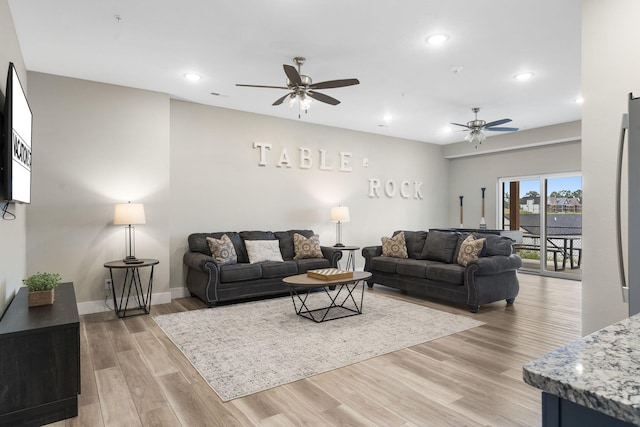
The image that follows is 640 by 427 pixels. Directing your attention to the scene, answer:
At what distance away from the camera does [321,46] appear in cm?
376

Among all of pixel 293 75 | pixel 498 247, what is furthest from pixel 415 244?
pixel 293 75

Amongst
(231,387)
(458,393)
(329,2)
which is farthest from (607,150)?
(231,387)

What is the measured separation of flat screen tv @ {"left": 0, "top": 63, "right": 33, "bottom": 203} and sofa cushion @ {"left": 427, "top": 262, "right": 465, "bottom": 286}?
456 cm

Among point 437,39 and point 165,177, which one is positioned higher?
point 437,39

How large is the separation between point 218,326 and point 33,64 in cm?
357

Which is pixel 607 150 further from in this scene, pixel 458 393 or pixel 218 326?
pixel 218 326

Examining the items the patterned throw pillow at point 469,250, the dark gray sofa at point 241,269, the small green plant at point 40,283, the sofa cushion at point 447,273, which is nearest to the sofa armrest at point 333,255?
the dark gray sofa at point 241,269

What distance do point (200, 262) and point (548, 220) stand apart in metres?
6.76

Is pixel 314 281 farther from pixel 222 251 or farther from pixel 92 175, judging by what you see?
pixel 92 175

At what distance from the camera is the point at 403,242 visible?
242 inches

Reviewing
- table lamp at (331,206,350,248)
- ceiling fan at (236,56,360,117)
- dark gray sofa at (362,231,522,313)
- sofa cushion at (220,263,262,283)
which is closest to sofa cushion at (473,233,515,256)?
dark gray sofa at (362,231,522,313)

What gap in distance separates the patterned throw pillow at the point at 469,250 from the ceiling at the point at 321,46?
2.06m

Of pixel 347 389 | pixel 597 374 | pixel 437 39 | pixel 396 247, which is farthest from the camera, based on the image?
pixel 396 247

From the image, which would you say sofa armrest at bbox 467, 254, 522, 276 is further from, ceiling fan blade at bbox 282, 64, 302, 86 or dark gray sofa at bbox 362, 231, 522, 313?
ceiling fan blade at bbox 282, 64, 302, 86
